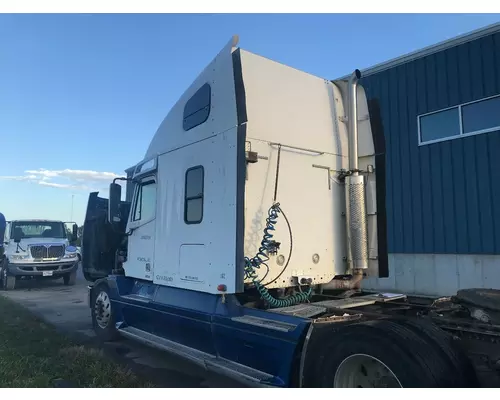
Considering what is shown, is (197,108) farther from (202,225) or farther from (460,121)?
(460,121)

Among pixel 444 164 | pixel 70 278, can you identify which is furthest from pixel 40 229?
pixel 444 164

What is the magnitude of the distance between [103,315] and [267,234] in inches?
149

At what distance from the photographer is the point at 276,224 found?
478 cm

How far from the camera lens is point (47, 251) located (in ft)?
49.3

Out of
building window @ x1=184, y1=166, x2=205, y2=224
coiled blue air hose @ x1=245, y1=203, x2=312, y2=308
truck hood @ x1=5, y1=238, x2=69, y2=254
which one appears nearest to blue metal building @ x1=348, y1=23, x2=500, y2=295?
coiled blue air hose @ x1=245, y1=203, x2=312, y2=308

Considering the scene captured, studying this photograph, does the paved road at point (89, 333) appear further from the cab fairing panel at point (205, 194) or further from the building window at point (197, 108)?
the building window at point (197, 108)

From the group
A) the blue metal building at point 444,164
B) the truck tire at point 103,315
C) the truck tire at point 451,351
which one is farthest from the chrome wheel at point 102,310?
the blue metal building at point 444,164

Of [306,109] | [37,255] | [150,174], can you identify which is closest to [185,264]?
[150,174]

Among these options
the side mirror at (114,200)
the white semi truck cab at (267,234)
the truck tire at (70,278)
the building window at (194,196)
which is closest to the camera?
the white semi truck cab at (267,234)

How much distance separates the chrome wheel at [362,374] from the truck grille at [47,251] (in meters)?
14.0

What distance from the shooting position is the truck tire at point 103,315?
671 centimetres

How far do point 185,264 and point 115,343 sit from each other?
266 cm

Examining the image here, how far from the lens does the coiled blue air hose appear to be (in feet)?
14.7

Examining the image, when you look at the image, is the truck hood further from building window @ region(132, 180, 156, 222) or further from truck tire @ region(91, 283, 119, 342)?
building window @ region(132, 180, 156, 222)
